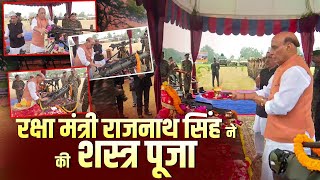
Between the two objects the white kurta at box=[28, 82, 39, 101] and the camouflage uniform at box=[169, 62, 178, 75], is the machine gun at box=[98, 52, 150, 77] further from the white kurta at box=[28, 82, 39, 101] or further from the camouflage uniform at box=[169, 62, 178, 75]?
the white kurta at box=[28, 82, 39, 101]

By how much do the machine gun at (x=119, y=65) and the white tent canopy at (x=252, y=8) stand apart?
0.42m

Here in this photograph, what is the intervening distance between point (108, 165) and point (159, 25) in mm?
872

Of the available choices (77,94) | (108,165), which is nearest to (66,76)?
(77,94)

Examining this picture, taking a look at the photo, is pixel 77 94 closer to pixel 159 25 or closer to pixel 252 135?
pixel 159 25

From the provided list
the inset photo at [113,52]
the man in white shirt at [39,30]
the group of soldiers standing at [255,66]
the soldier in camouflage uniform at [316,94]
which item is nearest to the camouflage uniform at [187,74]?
the inset photo at [113,52]

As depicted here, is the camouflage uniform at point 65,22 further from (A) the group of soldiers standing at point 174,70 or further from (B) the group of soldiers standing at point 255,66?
(B) the group of soldiers standing at point 255,66

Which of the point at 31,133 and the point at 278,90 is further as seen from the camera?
the point at 31,133

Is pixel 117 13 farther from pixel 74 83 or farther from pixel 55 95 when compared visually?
pixel 55 95

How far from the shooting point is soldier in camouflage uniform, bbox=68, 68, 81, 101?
8.54 ft

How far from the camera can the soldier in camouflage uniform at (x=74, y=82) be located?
8.54 feet

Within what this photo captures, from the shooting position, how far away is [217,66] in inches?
100

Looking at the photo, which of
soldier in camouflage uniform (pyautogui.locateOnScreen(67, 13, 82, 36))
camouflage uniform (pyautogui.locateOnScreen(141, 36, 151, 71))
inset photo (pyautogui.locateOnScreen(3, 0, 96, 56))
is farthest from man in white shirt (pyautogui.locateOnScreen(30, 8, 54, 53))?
camouflage uniform (pyautogui.locateOnScreen(141, 36, 151, 71))

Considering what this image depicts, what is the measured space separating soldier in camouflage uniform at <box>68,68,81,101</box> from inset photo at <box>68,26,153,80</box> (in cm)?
5

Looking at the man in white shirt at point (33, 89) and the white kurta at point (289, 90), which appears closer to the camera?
the white kurta at point (289, 90)
